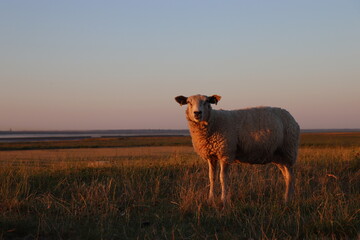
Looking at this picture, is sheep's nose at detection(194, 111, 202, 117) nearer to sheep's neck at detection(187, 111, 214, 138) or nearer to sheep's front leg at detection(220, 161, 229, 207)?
sheep's neck at detection(187, 111, 214, 138)

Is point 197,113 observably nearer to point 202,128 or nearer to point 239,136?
point 202,128

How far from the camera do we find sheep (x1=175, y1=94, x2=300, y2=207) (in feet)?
26.1

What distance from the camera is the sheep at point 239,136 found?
7957mm

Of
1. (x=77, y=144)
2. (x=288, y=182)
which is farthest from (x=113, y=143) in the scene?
(x=288, y=182)

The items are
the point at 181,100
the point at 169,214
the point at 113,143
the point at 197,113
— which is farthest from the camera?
the point at 113,143

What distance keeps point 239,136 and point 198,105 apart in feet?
4.24

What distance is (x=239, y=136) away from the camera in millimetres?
8273

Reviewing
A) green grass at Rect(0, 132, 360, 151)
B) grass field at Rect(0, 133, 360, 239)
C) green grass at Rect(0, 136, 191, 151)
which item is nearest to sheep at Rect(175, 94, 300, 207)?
grass field at Rect(0, 133, 360, 239)

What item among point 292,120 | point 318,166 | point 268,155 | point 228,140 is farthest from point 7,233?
point 318,166

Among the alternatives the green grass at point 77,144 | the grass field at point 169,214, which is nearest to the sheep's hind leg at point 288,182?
the grass field at point 169,214

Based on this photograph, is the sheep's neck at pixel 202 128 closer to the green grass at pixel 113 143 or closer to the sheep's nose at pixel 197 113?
the sheep's nose at pixel 197 113

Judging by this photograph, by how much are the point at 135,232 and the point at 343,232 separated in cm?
310

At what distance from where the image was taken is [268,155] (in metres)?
8.42

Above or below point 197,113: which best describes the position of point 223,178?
below
